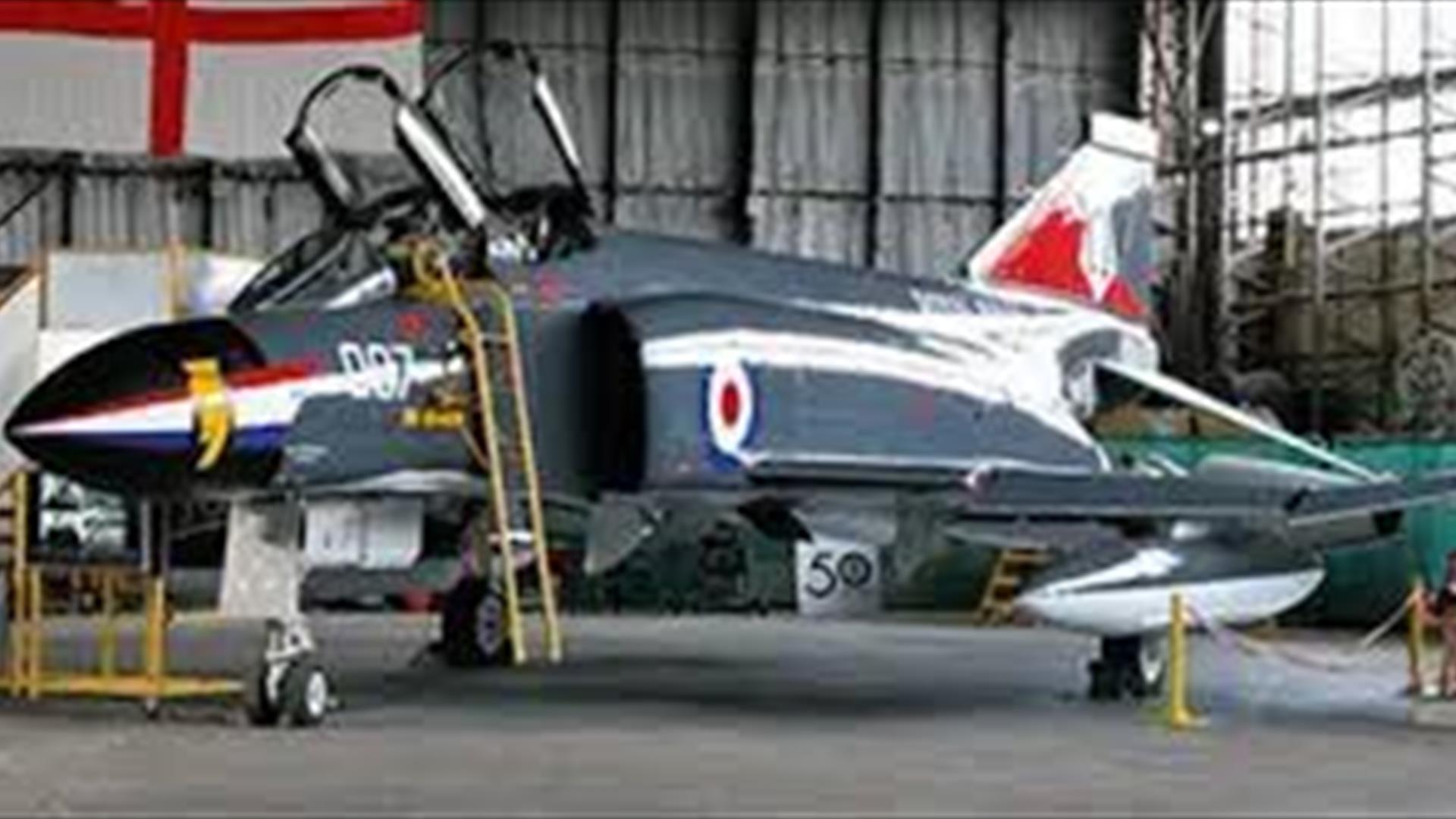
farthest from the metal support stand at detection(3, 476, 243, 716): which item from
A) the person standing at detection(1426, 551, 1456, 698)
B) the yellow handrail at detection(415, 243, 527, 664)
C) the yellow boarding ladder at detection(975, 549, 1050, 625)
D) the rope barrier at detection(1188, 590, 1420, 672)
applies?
the yellow boarding ladder at detection(975, 549, 1050, 625)

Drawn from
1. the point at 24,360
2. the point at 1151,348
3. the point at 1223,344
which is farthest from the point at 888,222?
the point at 24,360

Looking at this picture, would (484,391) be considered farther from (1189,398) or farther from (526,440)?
(1189,398)

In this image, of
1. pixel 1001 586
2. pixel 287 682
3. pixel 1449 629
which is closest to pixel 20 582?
pixel 287 682

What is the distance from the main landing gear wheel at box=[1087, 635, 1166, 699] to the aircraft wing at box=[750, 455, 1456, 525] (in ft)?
4.77

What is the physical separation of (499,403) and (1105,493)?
11.8ft

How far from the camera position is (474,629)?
1820cm

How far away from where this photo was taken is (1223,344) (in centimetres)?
3625

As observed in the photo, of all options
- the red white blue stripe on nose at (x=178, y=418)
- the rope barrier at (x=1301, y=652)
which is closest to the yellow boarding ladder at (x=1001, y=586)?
the rope barrier at (x=1301, y=652)

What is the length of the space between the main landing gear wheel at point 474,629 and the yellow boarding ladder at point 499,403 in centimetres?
437

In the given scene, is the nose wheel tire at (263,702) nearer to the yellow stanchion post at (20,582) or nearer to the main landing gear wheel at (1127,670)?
the yellow stanchion post at (20,582)

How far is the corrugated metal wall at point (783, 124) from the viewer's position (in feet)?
109

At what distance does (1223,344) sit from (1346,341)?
1.72 meters

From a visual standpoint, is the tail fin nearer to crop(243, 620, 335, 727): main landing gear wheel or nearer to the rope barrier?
the rope barrier

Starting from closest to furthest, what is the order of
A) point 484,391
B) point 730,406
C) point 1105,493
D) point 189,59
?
point 484,391 < point 730,406 < point 1105,493 < point 189,59
